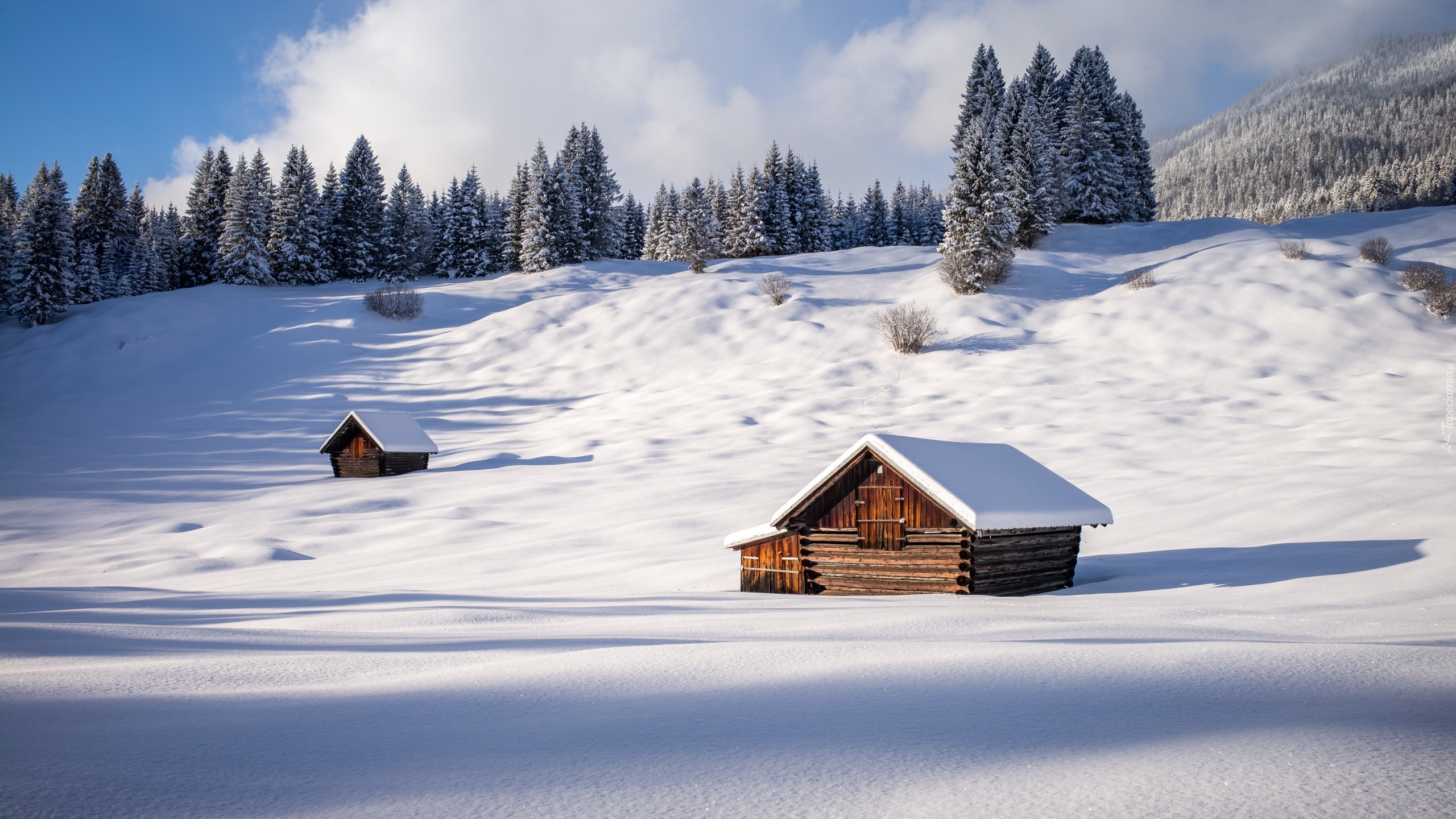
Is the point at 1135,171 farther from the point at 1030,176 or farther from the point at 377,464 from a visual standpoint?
the point at 377,464

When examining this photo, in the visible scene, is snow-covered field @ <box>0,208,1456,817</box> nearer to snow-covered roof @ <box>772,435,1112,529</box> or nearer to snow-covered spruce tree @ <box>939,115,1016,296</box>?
snow-covered roof @ <box>772,435,1112,529</box>

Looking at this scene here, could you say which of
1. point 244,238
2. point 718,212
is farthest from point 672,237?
point 244,238

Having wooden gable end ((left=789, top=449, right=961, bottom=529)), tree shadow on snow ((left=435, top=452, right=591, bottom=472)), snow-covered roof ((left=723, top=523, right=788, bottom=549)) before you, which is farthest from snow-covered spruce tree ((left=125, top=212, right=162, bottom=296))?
wooden gable end ((left=789, top=449, right=961, bottom=529))

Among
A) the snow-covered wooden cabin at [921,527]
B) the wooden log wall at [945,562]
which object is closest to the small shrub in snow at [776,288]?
the snow-covered wooden cabin at [921,527]

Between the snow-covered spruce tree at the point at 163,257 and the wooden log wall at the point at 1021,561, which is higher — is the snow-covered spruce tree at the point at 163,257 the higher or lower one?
the higher one

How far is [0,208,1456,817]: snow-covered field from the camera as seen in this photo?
405 cm

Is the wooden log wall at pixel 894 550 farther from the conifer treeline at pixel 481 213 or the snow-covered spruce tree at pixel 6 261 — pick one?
the snow-covered spruce tree at pixel 6 261

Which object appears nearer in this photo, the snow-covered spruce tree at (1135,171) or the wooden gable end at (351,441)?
the wooden gable end at (351,441)

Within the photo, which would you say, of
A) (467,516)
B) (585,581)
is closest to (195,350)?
(467,516)

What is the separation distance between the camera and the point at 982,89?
251ft

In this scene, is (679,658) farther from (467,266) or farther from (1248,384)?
(467,266)

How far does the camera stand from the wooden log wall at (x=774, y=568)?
1758cm

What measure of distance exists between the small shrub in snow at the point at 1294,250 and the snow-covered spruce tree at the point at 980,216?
630 inches

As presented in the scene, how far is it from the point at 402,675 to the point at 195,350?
60056 mm
